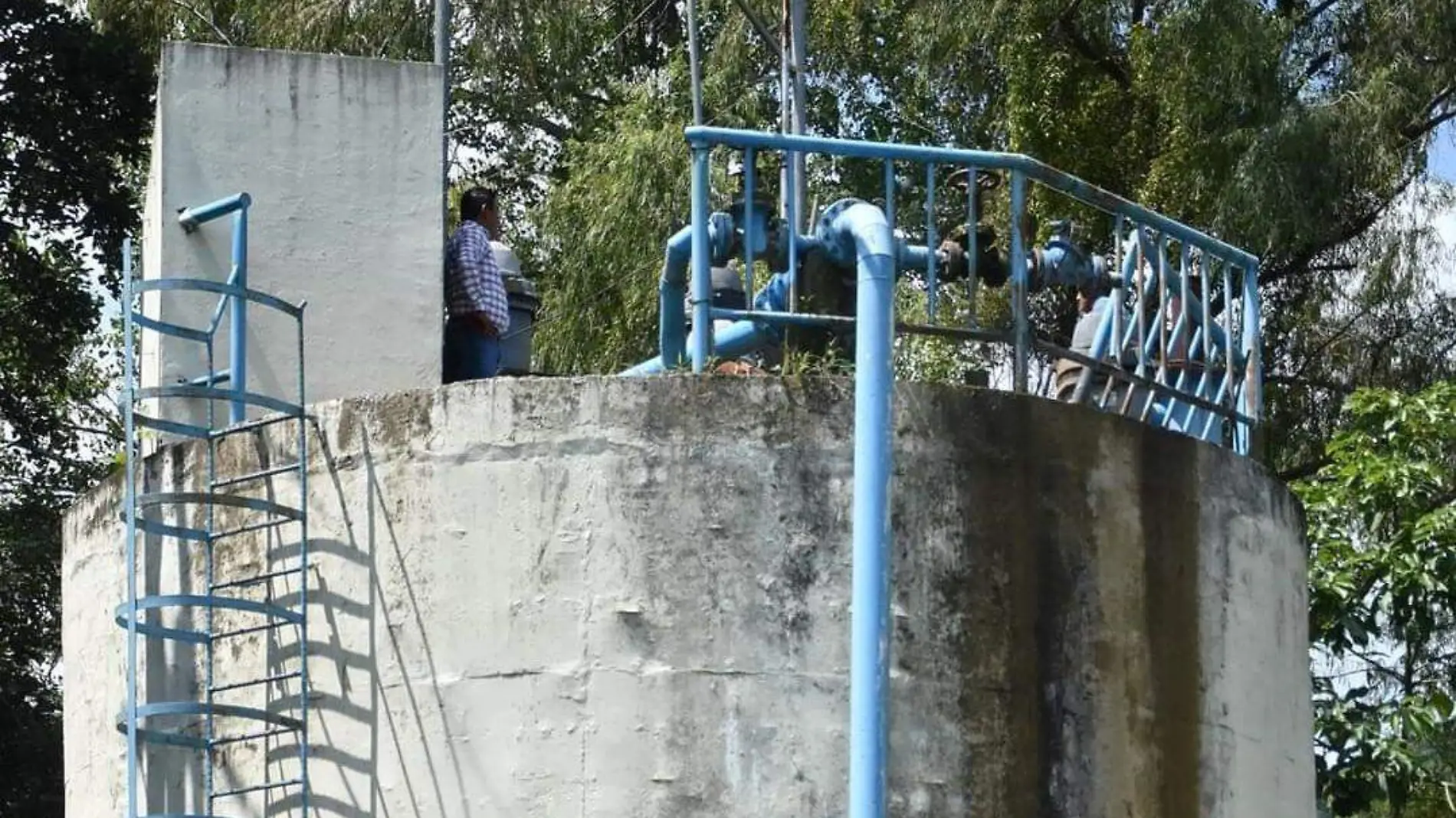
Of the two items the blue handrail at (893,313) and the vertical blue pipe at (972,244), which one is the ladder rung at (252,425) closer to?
the blue handrail at (893,313)

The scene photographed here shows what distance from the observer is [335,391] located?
1212 cm

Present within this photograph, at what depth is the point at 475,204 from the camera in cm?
1291

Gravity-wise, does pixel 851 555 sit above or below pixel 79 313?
below

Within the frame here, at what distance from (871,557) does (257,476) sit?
2409 mm

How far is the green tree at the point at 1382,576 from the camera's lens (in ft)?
60.4

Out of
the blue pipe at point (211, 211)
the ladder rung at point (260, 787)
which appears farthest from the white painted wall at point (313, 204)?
the ladder rung at point (260, 787)

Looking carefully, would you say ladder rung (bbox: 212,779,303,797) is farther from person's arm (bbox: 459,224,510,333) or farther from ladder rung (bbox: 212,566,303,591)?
person's arm (bbox: 459,224,510,333)

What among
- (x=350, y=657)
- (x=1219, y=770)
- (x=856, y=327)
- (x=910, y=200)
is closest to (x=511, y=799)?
(x=350, y=657)

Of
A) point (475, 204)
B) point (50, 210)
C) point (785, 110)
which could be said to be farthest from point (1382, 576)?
point (50, 210)

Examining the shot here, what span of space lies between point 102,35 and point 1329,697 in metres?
14.4

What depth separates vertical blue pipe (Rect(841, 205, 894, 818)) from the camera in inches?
399

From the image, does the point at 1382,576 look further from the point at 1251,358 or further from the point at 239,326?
the point at 239,326

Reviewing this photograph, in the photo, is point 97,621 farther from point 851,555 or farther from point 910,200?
point 910,200

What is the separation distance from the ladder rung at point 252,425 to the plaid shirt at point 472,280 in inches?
57.7
